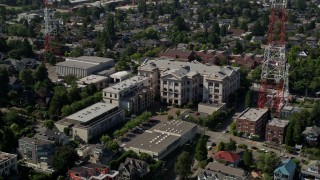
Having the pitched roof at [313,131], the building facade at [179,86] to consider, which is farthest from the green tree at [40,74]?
the pitched roof at [313,131]

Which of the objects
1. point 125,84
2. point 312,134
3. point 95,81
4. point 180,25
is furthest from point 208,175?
point 180,25

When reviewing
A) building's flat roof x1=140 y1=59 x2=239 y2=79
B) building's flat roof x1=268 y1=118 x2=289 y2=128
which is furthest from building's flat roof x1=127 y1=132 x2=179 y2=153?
building's flat roof x1=140 y1=59 x2=239 y2=79

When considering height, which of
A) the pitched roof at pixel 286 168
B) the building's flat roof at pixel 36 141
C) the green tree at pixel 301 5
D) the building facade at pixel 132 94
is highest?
the green tree at pixel 301 5

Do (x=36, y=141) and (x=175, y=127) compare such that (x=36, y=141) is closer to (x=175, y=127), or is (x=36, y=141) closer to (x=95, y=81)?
(x=175, y=127)

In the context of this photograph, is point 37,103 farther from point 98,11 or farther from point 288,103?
point 98,11

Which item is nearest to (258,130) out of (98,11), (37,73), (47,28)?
(37,73)

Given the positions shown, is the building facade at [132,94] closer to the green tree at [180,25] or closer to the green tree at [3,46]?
the green tree at [3,46]
